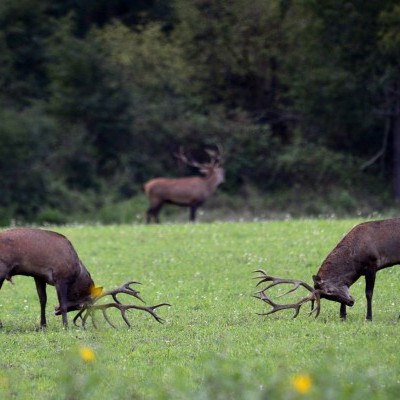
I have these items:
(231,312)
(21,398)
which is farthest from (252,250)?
(21,398)

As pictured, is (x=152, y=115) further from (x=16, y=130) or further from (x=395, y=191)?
(x=395, y=191)

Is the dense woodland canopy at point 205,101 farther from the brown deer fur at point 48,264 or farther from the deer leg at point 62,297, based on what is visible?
the deer leg at point 62,297

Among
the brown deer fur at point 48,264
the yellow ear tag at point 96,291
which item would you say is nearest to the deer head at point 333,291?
the yellow ear tag at point 96,291

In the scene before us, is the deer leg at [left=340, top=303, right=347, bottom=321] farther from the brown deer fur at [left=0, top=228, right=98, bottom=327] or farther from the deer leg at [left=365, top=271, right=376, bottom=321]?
the brown deer fur at [left=0, top=228, right=98, bottom=327]

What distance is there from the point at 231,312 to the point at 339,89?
71.8 ft

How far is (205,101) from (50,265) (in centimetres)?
2744

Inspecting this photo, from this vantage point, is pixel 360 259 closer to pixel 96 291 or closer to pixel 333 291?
pixel 333 291

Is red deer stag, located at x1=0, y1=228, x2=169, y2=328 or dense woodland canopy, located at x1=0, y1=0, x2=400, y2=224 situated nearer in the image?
red deer stag, located at x1=0, y1=228, x2=169, y2=328

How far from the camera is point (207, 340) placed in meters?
10.6

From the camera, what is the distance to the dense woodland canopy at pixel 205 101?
33.6 meters

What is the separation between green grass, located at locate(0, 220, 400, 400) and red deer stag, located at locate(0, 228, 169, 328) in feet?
1.13

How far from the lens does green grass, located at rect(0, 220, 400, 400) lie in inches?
327

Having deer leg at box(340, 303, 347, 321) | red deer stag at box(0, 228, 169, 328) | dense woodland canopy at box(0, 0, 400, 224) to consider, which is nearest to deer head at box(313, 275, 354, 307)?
deer leg at box(340, 303, 347, 321)

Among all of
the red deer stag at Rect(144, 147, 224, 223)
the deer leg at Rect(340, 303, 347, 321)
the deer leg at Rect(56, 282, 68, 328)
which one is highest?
the deer leg at Rect(56, 282, 68, 328)
